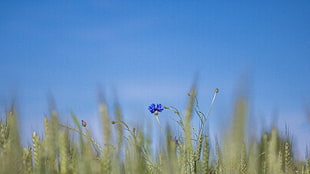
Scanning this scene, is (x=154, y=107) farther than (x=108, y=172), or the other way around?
(x=154, y=107)

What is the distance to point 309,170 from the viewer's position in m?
2.17

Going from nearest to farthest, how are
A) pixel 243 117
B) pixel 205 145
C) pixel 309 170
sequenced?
pixel 243 117
pixel 205 145
pixel 309 170

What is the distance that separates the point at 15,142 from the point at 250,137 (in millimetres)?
757

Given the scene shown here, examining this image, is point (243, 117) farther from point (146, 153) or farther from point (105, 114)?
point (146, 153)

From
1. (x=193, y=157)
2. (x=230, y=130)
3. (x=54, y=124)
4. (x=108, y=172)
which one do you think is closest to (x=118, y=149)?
(x=108, y=172)

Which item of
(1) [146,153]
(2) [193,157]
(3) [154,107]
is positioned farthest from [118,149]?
(3) [154,107]

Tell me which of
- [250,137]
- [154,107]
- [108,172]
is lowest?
[108,172]

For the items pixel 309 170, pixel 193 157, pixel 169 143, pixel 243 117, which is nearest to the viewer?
pixel 243 117

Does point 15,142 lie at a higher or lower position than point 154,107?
lower

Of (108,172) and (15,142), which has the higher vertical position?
(15,142)

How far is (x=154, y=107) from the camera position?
3.04 metres

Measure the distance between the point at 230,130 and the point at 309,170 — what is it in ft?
3.99

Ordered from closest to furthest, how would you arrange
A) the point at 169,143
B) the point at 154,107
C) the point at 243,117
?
the point at 243,117
the point at 169,143
the point at 154,107

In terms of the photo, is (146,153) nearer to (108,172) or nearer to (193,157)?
(193,157)
